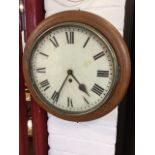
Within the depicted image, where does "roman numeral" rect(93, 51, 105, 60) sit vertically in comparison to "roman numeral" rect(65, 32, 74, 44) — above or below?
below

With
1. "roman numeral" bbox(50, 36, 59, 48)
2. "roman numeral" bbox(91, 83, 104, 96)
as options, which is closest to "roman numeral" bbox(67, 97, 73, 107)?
"roman numeral" bbox(91, 83, 104, 96)

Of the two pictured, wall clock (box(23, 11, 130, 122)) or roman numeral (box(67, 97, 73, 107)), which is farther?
roman numeral (box(67, 97, 73, 107))

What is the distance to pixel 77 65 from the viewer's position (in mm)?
810

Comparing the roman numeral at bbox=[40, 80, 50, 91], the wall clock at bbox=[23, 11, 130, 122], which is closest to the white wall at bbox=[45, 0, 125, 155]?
the wall clock at bbox=[23, 11, 130, 122]

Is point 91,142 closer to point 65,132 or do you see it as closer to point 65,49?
point 65,132

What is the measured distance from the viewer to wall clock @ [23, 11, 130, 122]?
74 cm

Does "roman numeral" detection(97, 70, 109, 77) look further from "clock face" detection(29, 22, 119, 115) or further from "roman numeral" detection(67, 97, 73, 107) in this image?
"roman numeral" detection(67, 97, 73, 107)

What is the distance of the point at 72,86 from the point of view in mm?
840

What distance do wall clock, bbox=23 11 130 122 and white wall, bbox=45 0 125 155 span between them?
79 millimetres

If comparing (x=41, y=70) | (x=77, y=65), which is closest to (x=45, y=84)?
(x=41, y=70)

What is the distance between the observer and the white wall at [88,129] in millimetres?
800
